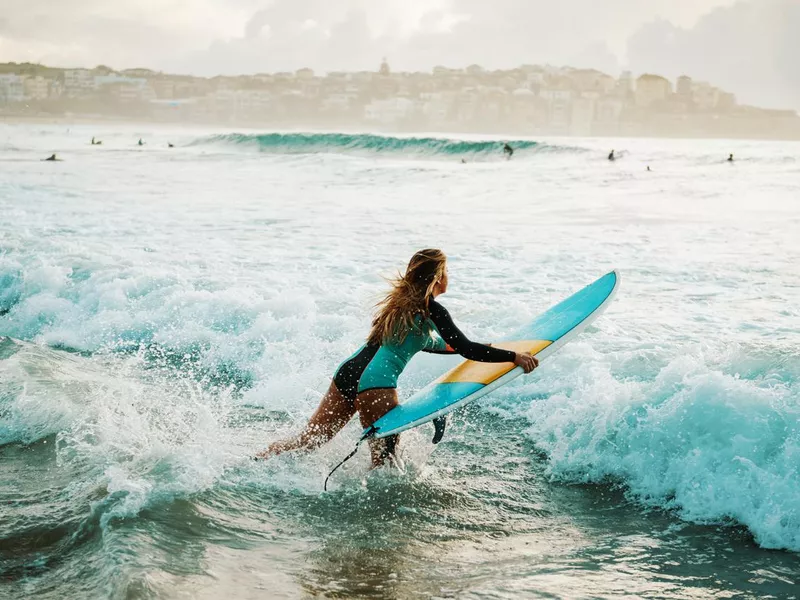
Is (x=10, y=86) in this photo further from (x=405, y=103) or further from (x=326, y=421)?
(x=326, y=421)

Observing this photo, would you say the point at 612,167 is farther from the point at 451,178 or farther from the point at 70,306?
the point at 70,306

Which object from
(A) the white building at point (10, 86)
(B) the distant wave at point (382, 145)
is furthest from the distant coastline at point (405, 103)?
(B) the distant wave at point (382, 145)

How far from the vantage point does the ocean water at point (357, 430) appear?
3.47 m

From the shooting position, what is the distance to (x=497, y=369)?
429 cm

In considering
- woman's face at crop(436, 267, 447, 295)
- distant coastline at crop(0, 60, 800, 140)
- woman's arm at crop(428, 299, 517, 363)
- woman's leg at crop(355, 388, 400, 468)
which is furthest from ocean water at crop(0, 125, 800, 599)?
distant coastline at crop(0, 60, 800, 140)

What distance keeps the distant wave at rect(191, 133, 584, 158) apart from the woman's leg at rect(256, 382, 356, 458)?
32.5m

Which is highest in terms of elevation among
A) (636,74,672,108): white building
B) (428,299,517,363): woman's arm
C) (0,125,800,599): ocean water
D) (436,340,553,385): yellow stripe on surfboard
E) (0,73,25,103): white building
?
(636,74,672,108): white building

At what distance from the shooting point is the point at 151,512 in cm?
380

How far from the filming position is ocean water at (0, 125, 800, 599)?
3.47m

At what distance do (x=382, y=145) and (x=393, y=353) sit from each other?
1414 inches

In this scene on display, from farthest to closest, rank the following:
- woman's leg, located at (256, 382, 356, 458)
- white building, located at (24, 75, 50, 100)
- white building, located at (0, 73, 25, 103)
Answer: white building, located at (24, 75, 50, 100) < white building, located at (0, 73, 25, 103) < woman's leg, located at (256, 382, 356, 458)

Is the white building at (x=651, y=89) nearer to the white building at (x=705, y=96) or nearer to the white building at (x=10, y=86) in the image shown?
the white building at (x=705, y=96)

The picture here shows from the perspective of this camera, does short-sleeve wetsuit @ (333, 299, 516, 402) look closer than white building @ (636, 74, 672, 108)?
Yes

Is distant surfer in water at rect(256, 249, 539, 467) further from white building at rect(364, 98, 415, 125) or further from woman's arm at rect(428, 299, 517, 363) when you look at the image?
white building at rect(364, 98, 415, 125)
